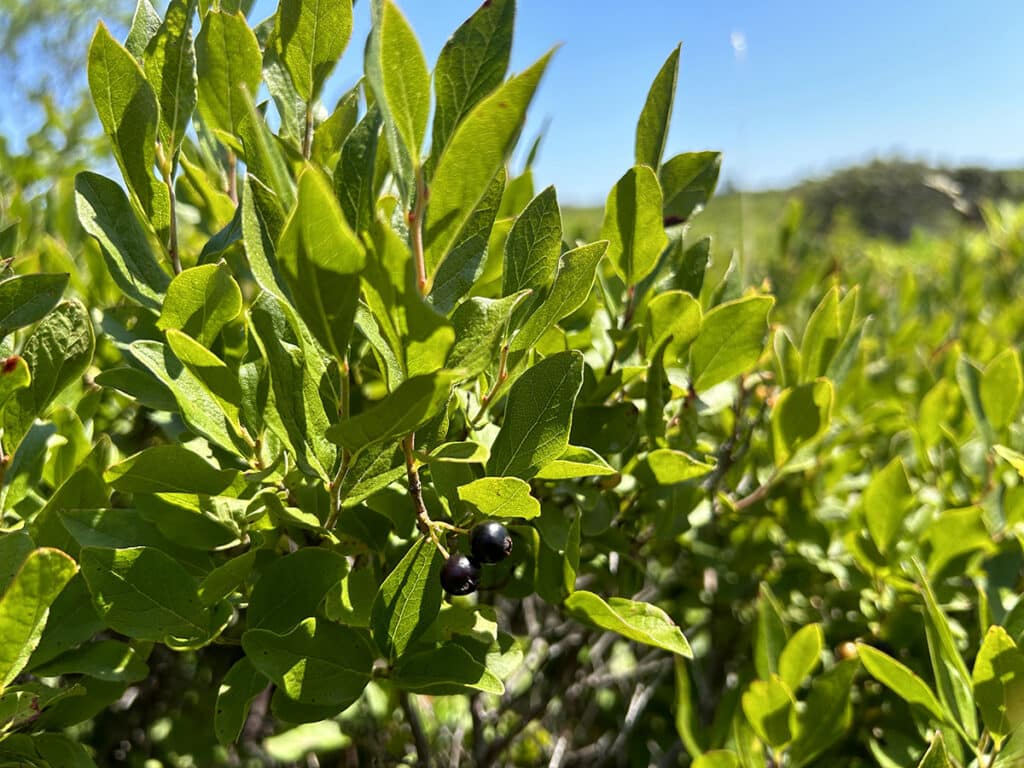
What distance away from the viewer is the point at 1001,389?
4.36 feet

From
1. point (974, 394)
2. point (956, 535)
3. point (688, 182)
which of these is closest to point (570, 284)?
point (688, 182)

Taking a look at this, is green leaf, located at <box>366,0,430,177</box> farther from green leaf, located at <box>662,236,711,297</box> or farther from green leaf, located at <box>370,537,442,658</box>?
green leaf, located at <box>662,236,711,297</box>

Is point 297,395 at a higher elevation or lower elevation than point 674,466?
higher

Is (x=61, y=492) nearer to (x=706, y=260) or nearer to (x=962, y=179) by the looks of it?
(x=706, y=260)

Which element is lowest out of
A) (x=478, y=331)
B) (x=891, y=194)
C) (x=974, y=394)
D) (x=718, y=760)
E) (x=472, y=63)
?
(x=891, y=194)

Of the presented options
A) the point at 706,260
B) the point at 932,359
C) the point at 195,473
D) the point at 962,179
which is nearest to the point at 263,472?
the point at 195,473

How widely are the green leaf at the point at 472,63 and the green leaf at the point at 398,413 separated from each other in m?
0.22

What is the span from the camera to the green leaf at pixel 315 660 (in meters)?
0.71

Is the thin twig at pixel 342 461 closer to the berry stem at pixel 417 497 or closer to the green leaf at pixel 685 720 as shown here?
the berry stem at pixel 417 497

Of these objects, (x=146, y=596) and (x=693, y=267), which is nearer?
(x=146, y=596)

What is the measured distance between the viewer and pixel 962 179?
16719 millimetres

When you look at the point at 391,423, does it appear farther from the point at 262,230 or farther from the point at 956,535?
the point at 956,535

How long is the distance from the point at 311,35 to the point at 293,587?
0.57 m

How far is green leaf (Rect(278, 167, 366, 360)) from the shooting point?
496mm
